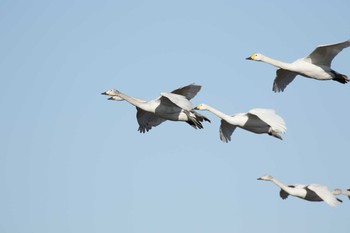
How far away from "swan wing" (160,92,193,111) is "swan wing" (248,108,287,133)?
294 cm

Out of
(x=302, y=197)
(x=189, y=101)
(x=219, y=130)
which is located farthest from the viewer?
(x=219, y=130)

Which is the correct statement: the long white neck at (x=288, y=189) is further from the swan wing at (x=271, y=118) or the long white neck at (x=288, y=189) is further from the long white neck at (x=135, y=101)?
the long white neck at (x=135, y=101)

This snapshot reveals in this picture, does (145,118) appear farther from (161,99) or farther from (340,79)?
(340,79)

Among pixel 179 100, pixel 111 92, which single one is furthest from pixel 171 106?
pixel 111 92

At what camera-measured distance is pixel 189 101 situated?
3469 cm

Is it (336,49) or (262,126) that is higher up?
(336,49)

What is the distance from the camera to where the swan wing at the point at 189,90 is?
36.8 m

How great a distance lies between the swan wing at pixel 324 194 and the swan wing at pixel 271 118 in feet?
9.03

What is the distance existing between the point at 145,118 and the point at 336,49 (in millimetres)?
9001

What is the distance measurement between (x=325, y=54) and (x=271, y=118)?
4.74 metres

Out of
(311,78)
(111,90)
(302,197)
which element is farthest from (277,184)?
(111,90)

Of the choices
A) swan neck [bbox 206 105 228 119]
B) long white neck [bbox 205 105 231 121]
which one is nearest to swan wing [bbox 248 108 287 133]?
long white neck [bbox 205 105 231 121]

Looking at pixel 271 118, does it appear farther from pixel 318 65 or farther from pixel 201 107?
pixel 201 107

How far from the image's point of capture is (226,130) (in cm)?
4047
